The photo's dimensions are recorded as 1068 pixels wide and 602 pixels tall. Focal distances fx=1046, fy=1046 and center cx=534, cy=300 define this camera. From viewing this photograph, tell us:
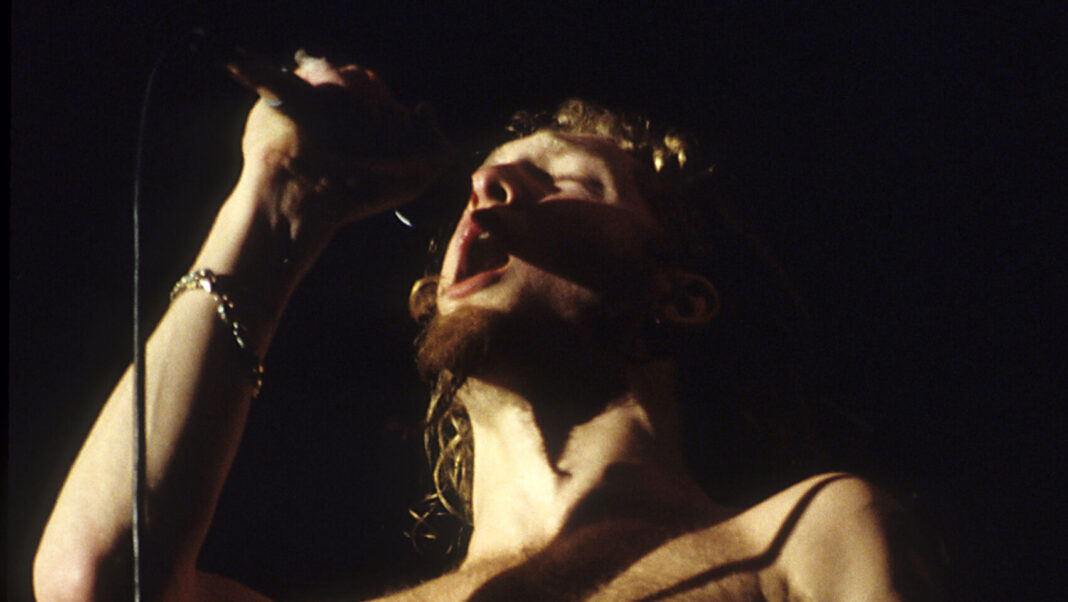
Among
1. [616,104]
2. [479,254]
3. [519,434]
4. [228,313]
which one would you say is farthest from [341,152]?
[616,104]

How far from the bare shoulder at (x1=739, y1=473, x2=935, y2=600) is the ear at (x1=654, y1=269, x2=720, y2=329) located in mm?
449

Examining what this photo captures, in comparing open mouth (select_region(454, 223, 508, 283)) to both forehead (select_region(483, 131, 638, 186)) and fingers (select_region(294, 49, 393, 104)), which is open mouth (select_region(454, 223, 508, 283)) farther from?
fingers (select_region(294, 49, 393, 104))

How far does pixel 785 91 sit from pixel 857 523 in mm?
943

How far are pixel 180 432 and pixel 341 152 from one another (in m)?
0.38

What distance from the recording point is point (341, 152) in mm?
1271

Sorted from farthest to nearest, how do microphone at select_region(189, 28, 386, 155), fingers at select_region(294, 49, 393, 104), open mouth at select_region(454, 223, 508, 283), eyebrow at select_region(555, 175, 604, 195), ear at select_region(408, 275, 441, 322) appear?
ear at select_region(408, 275, 441, 322) → eyebrow at select_region(555, 175, 604, 195) → open mouth at select_region(454, 223, 508, 283) → fingers at select_region(294, 49, 393, 104) → microphone at select_region(189, 28, 386, 155)

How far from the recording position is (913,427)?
1.79m

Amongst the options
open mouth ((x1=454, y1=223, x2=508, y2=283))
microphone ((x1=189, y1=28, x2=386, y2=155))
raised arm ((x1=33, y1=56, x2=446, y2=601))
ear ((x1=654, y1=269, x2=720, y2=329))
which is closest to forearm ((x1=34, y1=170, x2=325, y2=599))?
raised arm ((x1=33, y1=56, x2=446, y2=601))

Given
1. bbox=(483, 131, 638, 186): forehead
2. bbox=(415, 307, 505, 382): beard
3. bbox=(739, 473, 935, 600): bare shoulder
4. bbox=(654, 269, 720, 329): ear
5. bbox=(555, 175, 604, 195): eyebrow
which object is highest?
bbox=(483, 131, 638, 186): forehead

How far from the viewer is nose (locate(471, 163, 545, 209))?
157 cm

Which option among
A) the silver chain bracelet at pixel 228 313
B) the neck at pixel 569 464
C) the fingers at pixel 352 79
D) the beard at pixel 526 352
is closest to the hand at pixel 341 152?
the fingers at pixel 352 79

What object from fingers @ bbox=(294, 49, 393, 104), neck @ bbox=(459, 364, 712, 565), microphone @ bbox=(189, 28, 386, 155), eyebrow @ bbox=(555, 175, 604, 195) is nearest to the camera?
microphone @ bbox=(189, 28, 386, 155)

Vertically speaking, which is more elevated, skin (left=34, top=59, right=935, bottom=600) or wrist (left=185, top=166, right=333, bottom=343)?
wrist (left=185, top=166, right=333, bottom=343)

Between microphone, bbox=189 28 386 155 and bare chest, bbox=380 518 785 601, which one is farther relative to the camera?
bare chest, bbox=380 518 785 601
